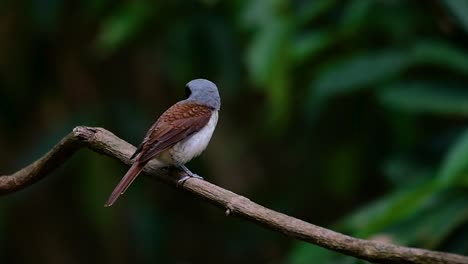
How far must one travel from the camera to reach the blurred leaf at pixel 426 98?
144 inches

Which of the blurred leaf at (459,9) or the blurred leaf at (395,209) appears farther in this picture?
the blurred leaf at (459,9)

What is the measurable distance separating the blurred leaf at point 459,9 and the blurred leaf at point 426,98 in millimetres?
266

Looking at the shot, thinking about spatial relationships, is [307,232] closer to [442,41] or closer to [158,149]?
[158,149]

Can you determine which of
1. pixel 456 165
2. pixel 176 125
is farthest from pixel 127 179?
pixel 456 165

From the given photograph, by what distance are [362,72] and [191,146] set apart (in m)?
1.23

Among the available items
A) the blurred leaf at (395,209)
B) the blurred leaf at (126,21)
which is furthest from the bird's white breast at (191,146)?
the blurred leaf at (126,21)

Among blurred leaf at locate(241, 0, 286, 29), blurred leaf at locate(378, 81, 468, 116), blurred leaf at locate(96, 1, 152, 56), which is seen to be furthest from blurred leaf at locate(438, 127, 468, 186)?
blurred leaf at locate(96, 1, 152, 56)

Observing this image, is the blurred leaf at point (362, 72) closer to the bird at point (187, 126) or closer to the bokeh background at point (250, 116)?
the bokeh background at point (250, 116)

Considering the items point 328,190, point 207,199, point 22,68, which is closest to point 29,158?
point 22,68

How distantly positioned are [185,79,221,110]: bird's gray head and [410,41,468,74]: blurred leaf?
1.23 m

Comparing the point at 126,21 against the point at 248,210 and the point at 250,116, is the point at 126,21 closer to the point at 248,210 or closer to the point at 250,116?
the point at 250,116

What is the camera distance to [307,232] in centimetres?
217

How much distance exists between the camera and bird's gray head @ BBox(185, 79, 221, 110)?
8.71 ft

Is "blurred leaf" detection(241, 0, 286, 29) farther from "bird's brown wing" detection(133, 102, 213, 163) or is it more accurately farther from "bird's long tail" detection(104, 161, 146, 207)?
"bird's long tail" detection(104, 161, 146, 207)
